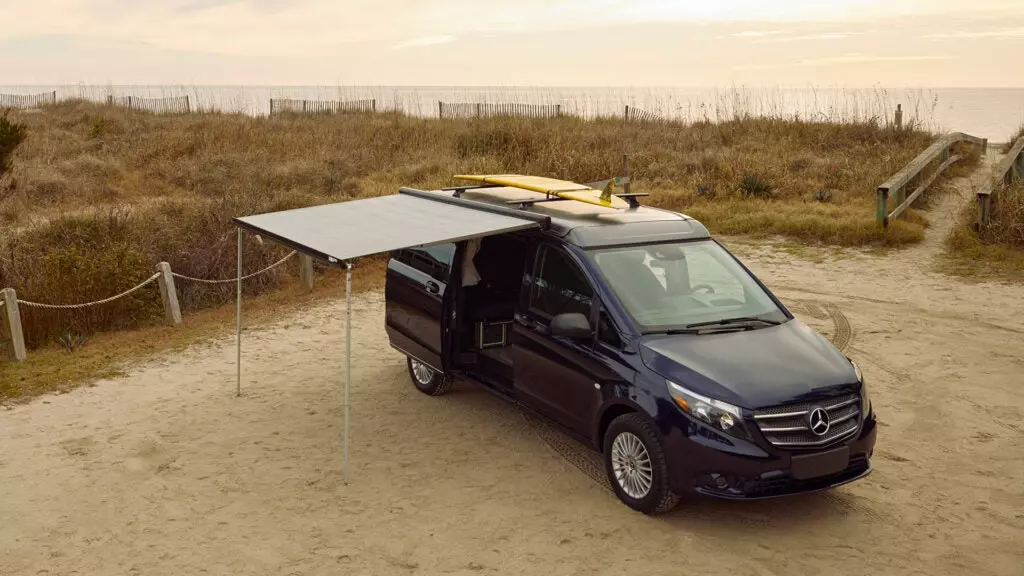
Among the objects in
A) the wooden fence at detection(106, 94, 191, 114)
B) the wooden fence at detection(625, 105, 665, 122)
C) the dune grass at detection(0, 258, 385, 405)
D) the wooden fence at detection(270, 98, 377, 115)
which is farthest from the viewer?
the wooden fence at detection(106, 94, 191, 114)

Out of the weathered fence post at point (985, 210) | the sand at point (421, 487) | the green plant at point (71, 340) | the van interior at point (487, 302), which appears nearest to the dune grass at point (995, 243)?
the weathered fence post at point (985, 210)

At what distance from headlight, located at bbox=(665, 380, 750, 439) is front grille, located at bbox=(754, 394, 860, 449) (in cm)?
13

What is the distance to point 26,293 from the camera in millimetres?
13219

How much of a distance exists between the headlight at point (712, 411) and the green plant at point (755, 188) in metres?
14.9

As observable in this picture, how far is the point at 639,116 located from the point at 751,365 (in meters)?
30.0

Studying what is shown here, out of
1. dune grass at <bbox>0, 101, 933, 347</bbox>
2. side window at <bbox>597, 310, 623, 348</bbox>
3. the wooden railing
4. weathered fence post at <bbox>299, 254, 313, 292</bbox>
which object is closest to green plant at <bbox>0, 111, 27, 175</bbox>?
dune grass at <bbox>0, 101, 933, 347</bbox>

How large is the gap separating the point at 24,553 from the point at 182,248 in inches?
391

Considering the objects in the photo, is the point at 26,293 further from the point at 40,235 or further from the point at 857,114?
the point at 857,114

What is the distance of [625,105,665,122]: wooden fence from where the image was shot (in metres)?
34.1

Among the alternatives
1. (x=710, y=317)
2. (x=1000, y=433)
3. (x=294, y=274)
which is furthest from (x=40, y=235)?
(x=1000, y=433)

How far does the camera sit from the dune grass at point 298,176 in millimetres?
14430

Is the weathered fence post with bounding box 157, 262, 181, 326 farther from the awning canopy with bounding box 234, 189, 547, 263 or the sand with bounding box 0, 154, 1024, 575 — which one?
the awning canopy with bounding box 234, 189, 547, 263

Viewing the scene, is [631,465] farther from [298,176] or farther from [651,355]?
[298,176]

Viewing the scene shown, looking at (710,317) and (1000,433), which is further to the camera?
(1000,433)
